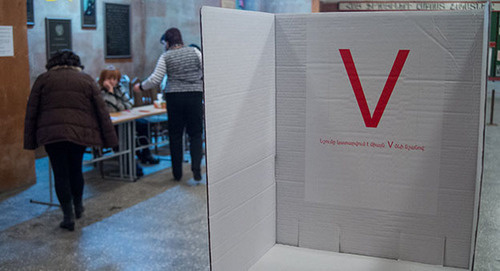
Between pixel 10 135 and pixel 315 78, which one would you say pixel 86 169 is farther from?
pixel 315 78

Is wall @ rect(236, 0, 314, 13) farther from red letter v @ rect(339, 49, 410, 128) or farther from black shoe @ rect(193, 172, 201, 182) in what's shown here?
red letter v @ rect(339, 49, 410, 128)

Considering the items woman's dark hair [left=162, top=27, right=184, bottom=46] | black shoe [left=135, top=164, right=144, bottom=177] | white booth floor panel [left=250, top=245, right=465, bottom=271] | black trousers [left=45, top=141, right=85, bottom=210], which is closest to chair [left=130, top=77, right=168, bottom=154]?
black shoe [left=135, top=164, right=144, bottom=177]

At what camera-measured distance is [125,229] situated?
4430 mm

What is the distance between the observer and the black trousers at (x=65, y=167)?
430 cm

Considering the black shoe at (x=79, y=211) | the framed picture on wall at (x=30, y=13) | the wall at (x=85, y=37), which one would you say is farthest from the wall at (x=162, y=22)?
the black shoe at (x=79, y=211)

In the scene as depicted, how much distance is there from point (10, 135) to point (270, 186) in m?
4.63

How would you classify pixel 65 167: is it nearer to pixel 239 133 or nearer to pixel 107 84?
pixel 107 84

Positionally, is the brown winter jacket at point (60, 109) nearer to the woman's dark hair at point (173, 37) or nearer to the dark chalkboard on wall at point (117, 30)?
the woman's dark hair at point (173, 37)

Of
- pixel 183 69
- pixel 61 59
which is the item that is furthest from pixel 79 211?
pixel 183 69

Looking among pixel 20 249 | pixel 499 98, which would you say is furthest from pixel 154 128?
pixel 499 98

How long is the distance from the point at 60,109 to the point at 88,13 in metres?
3.59

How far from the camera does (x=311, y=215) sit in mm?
1649

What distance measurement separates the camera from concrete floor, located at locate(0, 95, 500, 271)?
3.77 metres

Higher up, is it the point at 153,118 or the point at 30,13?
the point at 30,13
